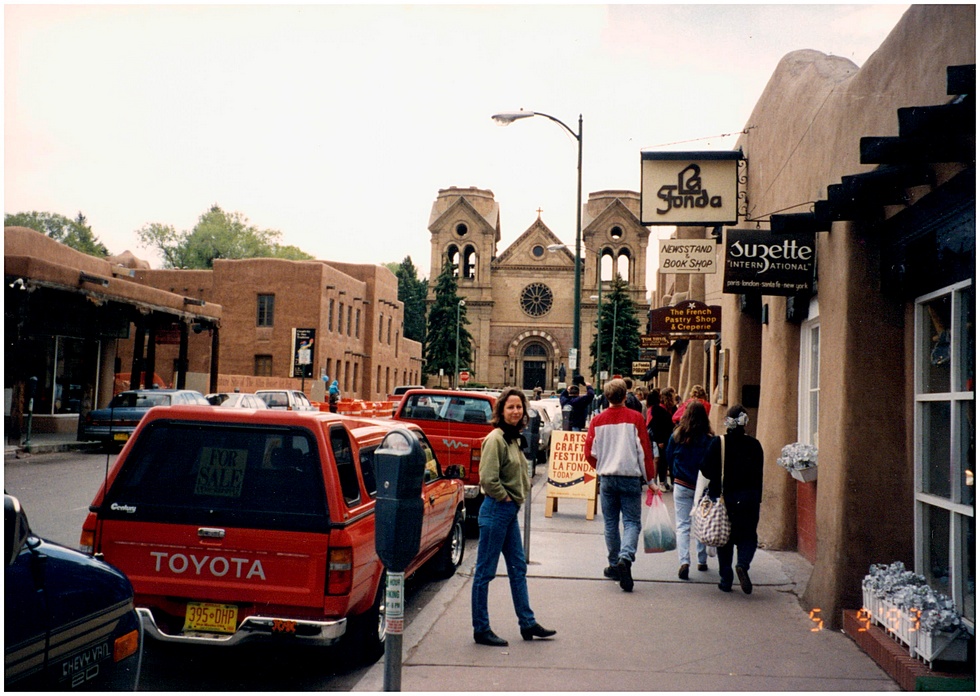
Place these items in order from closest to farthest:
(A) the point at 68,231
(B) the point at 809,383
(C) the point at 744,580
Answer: (C) the point at 744,580 → (B) the point at 809,383 → (A) the point at 68,231

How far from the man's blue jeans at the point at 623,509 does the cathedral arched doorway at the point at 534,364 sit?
235 ft

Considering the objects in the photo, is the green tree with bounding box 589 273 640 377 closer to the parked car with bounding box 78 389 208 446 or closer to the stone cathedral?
the stone cathedral

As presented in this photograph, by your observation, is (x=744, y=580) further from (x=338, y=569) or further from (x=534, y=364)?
(x=534, y=364)

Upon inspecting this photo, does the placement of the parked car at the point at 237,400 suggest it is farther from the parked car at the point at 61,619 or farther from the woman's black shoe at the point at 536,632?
the parked car at the point at 61,619

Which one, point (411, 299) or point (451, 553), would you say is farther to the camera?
point (411, 299)

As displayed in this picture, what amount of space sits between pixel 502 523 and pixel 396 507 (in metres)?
2.62

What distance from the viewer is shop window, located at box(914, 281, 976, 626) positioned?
5395 millimetres

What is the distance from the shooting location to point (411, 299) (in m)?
113

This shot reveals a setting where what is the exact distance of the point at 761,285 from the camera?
28.5ft

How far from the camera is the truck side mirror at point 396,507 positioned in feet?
13.1

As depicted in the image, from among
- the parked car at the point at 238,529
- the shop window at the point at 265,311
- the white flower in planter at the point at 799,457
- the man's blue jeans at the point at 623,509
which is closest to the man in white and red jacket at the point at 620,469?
the man's blue jeans at the point at 623,509

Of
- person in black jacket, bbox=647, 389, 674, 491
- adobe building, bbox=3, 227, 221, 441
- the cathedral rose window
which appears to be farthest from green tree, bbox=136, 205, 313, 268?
person in black jacket, bbox=647, 389, 674, 491

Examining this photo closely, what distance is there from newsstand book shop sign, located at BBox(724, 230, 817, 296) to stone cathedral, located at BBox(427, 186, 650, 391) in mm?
68948

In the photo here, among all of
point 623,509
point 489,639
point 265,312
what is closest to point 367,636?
point 489,639
